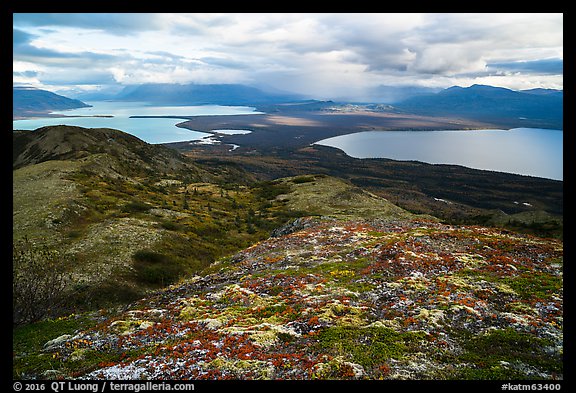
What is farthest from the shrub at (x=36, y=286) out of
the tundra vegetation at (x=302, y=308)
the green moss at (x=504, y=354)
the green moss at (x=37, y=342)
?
the green moss at (x=504, y=354)

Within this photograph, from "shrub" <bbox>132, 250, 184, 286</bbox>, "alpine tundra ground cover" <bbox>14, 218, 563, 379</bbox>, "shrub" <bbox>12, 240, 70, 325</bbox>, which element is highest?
"alpine tundra ground cover" <bbox>14, 218, 563, 379</bbox>

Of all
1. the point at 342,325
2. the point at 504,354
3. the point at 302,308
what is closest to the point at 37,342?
the point at 302,308

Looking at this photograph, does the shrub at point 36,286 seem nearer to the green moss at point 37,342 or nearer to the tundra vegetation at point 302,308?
the tundra vegetation at point 302,308

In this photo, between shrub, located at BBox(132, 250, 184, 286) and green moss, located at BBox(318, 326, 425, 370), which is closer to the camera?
green moss, located at BBox(318, 326, 425, 370)

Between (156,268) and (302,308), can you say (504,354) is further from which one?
(156,268)

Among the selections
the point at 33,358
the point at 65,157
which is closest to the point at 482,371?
the point at 33,358

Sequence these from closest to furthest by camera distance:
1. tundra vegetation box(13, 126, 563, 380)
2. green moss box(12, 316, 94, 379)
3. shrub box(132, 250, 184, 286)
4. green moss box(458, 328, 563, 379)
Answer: green moss box(458, 328, 563, 379) < tundra vegetation box(13, 126, 563, 380) < green moss box(12, 316, 94, 379) < shrub box(132, 250, 184, 286)

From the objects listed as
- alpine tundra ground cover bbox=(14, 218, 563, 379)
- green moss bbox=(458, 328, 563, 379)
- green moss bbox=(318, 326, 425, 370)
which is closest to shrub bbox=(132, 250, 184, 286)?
alpine tundra ground cover bbox=(14, 218, 563, 379)

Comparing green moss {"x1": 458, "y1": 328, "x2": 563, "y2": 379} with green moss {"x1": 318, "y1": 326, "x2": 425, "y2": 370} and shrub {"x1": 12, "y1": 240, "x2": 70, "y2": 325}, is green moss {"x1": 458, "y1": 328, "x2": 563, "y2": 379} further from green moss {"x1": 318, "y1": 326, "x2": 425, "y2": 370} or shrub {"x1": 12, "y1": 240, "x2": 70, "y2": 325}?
shrub {"x1": 12, "y1": 240, "x2": 70, "y2": 325}

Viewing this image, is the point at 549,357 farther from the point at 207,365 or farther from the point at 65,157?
the point at 65,157

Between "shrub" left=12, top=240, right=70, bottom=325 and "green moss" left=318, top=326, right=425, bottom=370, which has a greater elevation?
"green moss" left=318, top=326, right=425, bottom=370
